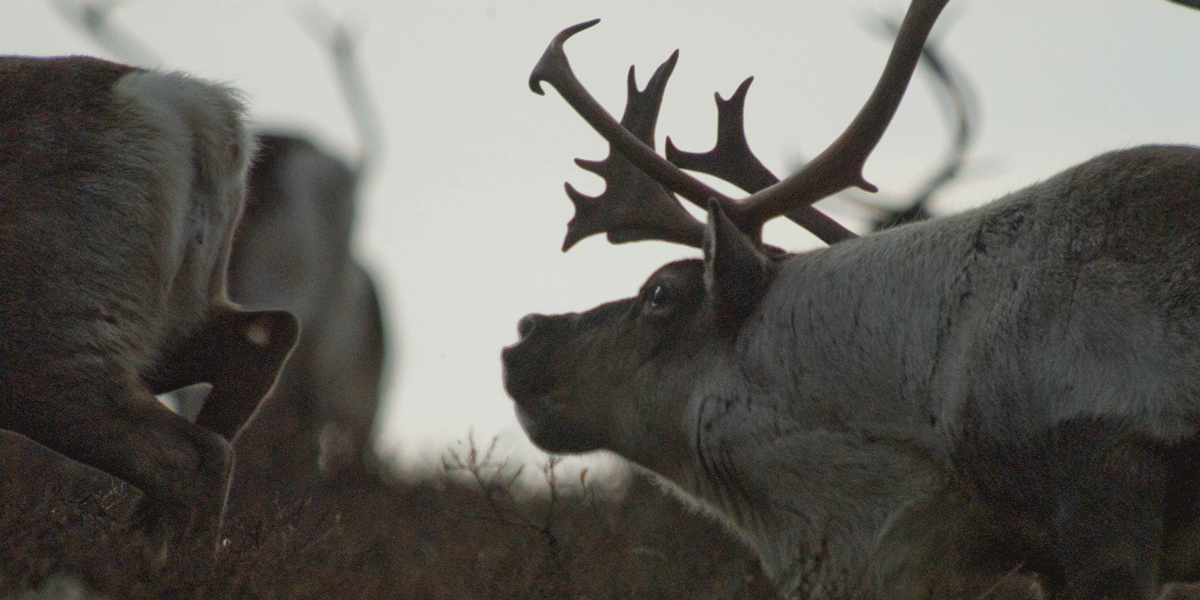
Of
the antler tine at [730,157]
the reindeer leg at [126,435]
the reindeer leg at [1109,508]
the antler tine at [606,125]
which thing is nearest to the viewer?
the reindeer leg at [1109,508]

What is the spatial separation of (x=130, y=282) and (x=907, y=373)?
186 cm

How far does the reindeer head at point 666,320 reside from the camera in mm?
3633

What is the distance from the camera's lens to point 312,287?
8273 mm

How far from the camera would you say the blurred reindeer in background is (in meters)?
7.88

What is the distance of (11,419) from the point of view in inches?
126

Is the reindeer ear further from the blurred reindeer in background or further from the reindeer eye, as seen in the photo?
the blurred reindeer in background

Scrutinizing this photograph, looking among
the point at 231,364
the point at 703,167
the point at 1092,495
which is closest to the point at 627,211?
the point at 703,167

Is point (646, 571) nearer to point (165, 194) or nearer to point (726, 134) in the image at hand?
point (726, 134)

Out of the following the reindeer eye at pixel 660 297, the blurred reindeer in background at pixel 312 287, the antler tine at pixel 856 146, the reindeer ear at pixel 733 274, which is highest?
the antler tine at pixel 856 146

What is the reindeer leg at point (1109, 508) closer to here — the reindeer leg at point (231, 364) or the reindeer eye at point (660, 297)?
the reindeer eye at point (660, 297)

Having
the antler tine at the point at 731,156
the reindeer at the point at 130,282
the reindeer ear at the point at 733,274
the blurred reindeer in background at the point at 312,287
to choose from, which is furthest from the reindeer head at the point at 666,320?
the blurred reindeer in background at the point at 312,287

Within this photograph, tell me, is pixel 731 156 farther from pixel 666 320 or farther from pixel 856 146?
pixel 666 320

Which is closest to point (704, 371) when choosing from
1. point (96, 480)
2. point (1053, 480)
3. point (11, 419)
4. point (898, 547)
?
point (898, 547)

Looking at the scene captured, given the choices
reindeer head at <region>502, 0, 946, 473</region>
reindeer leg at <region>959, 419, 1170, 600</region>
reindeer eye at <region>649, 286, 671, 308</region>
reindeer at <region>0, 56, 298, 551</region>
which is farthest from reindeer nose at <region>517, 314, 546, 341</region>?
reindeer leg at <region>959, 419, 1170, 600</region>
